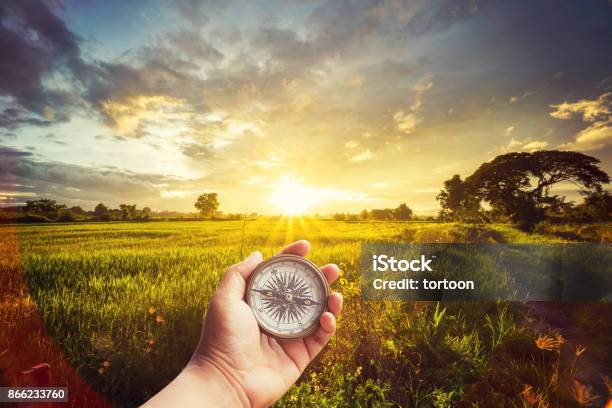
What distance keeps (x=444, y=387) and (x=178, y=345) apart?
126 inches

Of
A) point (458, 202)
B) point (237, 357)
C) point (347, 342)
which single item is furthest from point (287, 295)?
point (458, 202)

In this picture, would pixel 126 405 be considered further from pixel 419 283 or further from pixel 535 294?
pixel 535 294

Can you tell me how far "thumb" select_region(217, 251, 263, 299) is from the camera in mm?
2730

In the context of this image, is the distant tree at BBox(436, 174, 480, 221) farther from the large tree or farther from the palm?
the palm

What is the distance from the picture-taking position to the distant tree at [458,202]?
1247cm

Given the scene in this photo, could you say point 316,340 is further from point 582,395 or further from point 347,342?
point 582,395

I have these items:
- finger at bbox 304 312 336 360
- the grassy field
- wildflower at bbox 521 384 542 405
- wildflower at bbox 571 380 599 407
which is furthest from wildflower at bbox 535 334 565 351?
finger at bbox 304 312 336 360

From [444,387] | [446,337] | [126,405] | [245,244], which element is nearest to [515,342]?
[446,337]

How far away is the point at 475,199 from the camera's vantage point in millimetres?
13188

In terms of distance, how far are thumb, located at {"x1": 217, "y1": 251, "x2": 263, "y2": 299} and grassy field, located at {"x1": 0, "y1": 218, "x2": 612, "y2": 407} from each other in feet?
5.22

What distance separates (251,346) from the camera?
2730 mm

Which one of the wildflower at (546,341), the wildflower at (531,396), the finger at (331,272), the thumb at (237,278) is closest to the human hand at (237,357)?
the thumb at (237,278)

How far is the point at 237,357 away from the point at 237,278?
61 centimetres

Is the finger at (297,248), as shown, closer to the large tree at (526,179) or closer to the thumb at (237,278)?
the thumb at (237,278)
